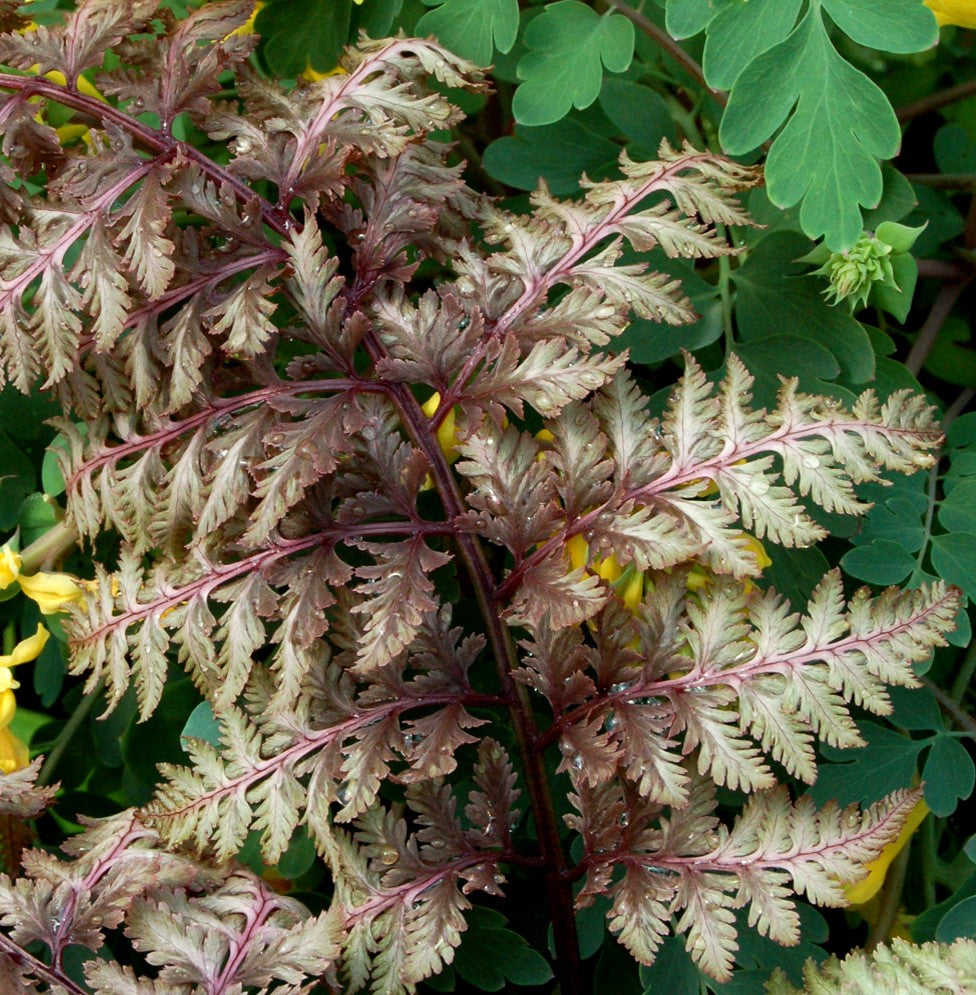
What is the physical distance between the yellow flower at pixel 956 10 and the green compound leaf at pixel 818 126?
174 millimetres

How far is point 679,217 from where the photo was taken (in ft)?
2.62

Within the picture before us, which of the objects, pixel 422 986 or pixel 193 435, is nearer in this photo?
pixel 193 435

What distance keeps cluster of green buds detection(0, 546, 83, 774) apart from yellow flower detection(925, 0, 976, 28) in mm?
899

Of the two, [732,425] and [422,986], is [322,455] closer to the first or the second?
[732,425]

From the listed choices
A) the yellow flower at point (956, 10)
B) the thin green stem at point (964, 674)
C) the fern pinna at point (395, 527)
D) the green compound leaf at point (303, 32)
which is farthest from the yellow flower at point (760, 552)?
the green compound leaf at point (303, 32)

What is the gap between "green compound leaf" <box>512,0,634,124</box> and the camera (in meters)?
0.89

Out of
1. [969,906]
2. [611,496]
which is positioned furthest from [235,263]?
[969,906]

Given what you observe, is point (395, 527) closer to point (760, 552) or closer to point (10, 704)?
point (760, 552)

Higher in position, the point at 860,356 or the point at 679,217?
the point at 679,217

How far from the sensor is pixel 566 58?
2.96ft

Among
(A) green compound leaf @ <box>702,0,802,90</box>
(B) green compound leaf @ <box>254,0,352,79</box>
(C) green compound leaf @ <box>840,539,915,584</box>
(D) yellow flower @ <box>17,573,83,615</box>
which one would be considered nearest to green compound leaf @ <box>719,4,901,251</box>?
(A) green compound leaf @ <box>702,0,802,90</box>

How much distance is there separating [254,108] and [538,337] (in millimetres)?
289

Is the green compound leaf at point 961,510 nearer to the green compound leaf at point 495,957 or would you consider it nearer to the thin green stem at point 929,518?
the thin green stem at point 929,518

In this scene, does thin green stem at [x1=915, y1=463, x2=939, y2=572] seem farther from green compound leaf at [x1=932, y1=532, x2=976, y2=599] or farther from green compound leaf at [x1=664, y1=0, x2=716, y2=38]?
green compound leaf at [x1=664, y1=0, x2=716, y2=38]
